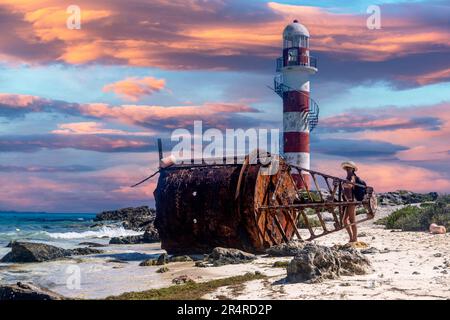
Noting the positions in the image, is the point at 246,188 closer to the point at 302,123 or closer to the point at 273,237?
the point at 273,237

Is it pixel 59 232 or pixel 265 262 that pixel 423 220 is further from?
pixel 59 232

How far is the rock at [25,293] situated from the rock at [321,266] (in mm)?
3569

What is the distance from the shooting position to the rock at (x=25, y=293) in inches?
310

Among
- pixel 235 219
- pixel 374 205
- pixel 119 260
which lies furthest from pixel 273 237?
pixel 119 260

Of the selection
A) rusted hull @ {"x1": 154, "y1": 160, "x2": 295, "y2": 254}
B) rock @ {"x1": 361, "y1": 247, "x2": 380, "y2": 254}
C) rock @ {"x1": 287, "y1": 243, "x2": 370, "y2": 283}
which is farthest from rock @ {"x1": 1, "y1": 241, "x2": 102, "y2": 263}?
rock @ {"x1": 287, "y1": 243, "x2": 370, "y2": 283}

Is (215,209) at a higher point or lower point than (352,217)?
higher

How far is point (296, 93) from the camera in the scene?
36.8m

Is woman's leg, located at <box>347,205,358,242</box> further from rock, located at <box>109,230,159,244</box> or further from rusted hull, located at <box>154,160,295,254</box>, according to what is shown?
rock, located at <box>109,230,159,244</box>

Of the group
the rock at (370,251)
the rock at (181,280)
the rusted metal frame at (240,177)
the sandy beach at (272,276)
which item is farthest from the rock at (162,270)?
the rock at (370,251)

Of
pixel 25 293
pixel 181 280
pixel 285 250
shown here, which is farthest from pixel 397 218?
pixel 25 293

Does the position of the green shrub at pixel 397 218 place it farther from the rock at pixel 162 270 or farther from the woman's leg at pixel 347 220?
the rock at pixel 162 270

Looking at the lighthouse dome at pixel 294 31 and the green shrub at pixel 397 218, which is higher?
→ the lighthouse dome at pixel 294 31

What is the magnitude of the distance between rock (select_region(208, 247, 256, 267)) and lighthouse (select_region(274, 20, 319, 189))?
75.7ft

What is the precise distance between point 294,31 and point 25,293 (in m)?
33.6
